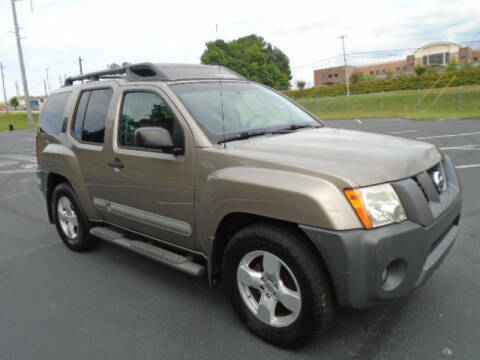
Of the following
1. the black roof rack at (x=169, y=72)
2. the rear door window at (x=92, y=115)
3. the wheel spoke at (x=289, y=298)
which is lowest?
the wheel spoke at (x=289, y=298)

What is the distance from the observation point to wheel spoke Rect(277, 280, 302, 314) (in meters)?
2.65

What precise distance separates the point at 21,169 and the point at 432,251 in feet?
39.7

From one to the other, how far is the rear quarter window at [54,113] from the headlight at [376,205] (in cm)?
372

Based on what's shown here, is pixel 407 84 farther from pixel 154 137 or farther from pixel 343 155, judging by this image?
pixel 154 137

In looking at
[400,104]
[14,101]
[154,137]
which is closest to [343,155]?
[154,137]

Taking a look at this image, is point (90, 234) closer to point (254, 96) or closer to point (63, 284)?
point (63, 284)

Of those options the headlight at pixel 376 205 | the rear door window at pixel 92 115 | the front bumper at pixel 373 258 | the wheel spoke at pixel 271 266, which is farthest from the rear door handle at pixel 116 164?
the headlight at pixel 376 205

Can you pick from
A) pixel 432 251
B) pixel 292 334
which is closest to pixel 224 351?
pixel 292 334

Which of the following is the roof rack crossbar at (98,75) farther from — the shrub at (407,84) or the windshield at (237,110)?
the shrub at (407,84)

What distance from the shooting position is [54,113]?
5.09 m

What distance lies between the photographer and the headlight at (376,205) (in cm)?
238

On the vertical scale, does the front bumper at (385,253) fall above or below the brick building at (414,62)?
below

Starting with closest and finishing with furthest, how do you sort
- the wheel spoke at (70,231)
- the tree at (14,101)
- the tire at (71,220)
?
the tire at (71,220)
the wheel spoke at (70,231)
the tree at (14,101)

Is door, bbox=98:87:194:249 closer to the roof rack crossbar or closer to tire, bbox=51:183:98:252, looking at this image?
the roof rack crossbar
